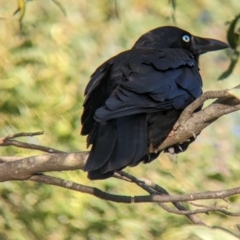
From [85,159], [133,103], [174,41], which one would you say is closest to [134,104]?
[133,103]

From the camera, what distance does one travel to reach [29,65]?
19.2ft

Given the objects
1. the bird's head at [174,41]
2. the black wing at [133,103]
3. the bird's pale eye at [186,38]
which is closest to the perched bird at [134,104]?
the black wing at [133,103]

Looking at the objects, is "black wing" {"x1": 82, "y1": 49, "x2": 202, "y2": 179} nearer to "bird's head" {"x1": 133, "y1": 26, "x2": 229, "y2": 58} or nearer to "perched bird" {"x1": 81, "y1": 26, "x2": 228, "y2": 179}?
"perched bird" {"x1": 81, "y1": 26, "x2": 228, "y2": 179}

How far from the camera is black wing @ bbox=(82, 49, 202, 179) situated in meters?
4.06

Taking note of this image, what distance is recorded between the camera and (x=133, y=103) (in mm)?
4184

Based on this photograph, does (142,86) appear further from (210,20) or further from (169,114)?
(210,20)

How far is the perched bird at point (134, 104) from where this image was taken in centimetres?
406

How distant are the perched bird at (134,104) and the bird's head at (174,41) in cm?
50

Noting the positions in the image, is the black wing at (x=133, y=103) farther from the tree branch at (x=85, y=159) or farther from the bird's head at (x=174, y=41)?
the bird's head at (x=174, y=41)

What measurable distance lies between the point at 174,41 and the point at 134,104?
5.04 feet

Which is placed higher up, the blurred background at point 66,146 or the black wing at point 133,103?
the black wing at point 133,103

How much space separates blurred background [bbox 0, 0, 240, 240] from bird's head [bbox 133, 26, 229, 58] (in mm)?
110

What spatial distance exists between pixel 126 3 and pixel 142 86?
3.31 m

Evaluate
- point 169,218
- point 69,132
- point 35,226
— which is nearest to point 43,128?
point 69,132
